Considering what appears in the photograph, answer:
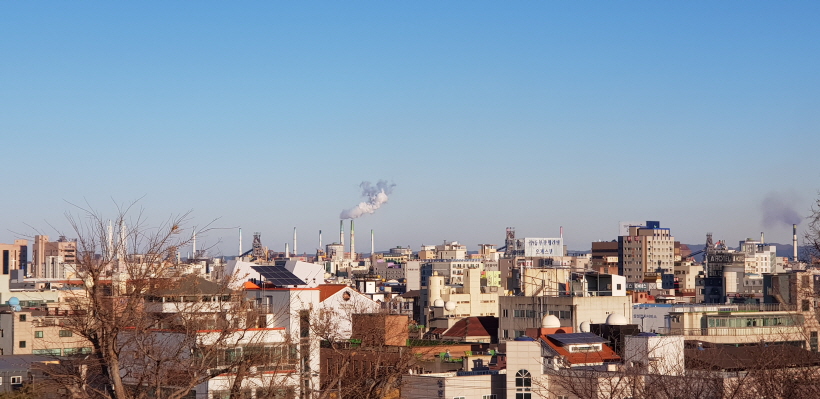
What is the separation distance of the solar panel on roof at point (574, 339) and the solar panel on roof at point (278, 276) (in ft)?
31.5

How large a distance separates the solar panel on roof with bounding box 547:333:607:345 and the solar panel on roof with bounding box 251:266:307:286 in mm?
9615

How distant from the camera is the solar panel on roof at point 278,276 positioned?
41.4 metres

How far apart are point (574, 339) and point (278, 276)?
11314mm

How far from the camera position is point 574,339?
40531 mm

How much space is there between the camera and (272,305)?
Answer: 1570 inches

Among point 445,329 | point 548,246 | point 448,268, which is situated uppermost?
point 548,246

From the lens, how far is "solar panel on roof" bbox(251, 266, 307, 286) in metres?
41.4

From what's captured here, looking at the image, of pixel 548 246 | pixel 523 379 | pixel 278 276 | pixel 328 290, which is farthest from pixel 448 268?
pixel 523 379

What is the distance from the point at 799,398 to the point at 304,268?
215ft

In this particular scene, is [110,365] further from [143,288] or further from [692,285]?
[692,285]

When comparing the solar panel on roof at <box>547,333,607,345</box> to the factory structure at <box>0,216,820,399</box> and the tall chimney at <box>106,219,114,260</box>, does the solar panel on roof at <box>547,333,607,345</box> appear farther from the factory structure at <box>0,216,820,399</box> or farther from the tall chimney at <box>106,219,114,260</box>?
the tall chimney at <box>106,219,114,260</box>

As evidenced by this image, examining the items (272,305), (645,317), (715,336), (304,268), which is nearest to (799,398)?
(272,305)

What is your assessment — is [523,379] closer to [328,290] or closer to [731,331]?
[731,331]

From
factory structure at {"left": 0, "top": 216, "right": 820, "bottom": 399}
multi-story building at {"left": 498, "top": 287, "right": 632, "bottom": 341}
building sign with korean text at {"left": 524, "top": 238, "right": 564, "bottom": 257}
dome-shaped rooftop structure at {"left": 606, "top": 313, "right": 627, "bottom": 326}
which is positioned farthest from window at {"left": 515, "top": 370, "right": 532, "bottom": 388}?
building sign with korean text at {"left": 524, "top": 238, "right": 564, "bottom": 257}
